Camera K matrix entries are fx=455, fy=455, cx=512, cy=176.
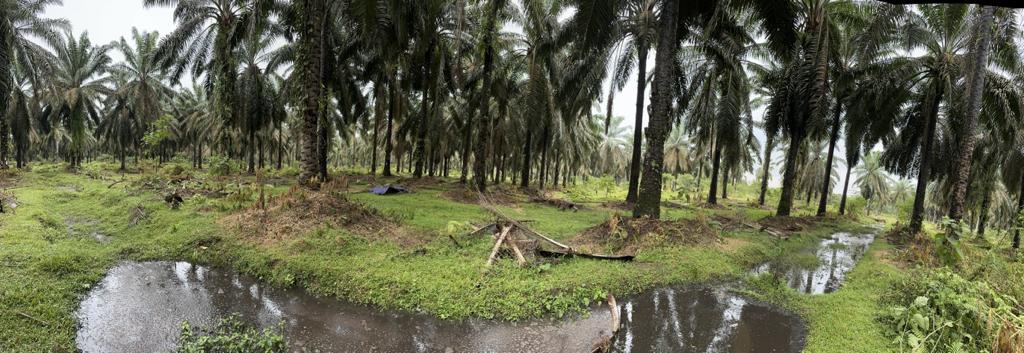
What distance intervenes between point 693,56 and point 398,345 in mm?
19951

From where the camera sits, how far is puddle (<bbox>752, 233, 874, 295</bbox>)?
872 cm

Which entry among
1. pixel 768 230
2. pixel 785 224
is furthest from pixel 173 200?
pixel 785 224

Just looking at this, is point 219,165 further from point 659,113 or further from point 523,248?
point 659,113

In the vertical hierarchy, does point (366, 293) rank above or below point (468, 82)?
below

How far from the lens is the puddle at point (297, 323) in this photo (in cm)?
527

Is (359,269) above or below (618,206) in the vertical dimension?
below

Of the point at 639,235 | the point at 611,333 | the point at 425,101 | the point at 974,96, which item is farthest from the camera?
the point at 425,101

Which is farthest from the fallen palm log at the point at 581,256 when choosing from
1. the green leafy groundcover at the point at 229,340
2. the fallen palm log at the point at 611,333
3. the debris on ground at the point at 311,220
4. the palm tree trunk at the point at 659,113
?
the green leafy groundcover at the point at 229,340

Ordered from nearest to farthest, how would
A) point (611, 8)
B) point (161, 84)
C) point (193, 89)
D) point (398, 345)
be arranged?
point (398, 345), point (611, 8), point (161, 84), point (193, 89)

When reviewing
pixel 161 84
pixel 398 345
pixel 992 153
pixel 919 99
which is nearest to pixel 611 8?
pixel 398 345

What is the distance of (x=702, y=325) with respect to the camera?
20.6 ft

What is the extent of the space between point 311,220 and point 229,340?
4454mm

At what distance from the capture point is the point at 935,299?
6176 mm

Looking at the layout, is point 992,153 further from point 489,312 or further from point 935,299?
point 489,312
